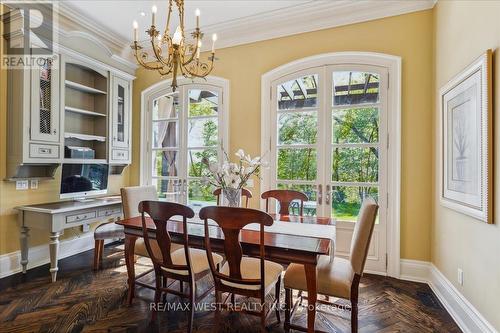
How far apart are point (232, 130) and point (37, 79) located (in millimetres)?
2397

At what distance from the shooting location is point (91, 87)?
4125 mm

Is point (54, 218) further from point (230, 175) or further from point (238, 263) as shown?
point (238, 263)

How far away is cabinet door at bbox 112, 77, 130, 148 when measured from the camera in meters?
4.14

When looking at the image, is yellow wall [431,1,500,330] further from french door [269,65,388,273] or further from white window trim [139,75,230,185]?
white window trim [139,75,230,185]

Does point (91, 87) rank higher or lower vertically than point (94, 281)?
higher

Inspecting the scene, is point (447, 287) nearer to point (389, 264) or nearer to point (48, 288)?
point (389, 264)

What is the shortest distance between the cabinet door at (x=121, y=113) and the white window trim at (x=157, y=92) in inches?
13.9

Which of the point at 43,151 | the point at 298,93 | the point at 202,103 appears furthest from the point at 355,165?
the point at 43,151

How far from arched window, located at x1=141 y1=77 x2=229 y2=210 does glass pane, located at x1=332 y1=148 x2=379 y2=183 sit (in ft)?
5.39

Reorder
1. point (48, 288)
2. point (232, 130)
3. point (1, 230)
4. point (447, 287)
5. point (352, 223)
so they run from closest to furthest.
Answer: point (447, 287) < point (48, 288) < point (1, 230) < point (352, 223) < point (232, 130)

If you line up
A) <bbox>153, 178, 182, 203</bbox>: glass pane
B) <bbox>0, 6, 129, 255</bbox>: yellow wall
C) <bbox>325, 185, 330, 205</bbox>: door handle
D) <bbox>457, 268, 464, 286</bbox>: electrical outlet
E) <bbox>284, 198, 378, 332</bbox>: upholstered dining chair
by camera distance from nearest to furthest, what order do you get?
<bbox>284, 198, 378, 332</bbox>: upholstered dining chair
<bbox>457, 268, 464, 286</bbox>: electrical outlet
<bbox>0, 6, 129, 255</bbox>: yellow wall
<bbox>325, 185, 330, 205</bbox>: door handle
<bbox>153, 178, 182, 203</bbox>: glass pane

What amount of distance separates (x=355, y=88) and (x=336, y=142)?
0.70 meters

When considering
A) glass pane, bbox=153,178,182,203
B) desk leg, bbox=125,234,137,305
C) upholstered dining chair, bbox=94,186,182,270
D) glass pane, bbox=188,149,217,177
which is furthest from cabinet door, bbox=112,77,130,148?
desk leg, bbox=125,234,137,305

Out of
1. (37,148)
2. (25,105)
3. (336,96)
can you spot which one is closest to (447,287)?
(336,96)
